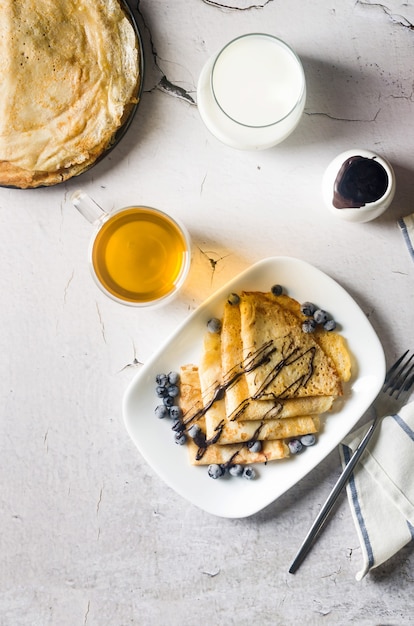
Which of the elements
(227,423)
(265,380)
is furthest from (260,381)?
(227,423)

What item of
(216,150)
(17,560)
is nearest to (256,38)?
(216,150)

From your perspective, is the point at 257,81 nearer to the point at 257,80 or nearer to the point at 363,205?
the point at 257,80

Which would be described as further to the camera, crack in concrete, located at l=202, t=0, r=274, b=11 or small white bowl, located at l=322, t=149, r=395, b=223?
crack in concrete, located at l=202, t=0, r=274, b=11

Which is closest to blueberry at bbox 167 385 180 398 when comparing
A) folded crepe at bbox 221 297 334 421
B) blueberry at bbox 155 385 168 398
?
blueberry at bbox 155 385 168 398

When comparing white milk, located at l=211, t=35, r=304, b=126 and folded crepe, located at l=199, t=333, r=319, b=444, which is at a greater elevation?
white milk, located at l=211, t=35, r=304, b=126

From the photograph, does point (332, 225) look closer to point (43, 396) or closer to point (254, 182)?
point (254, 182)

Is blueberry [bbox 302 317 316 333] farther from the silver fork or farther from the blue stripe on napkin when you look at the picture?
the blue stripe on napkin
